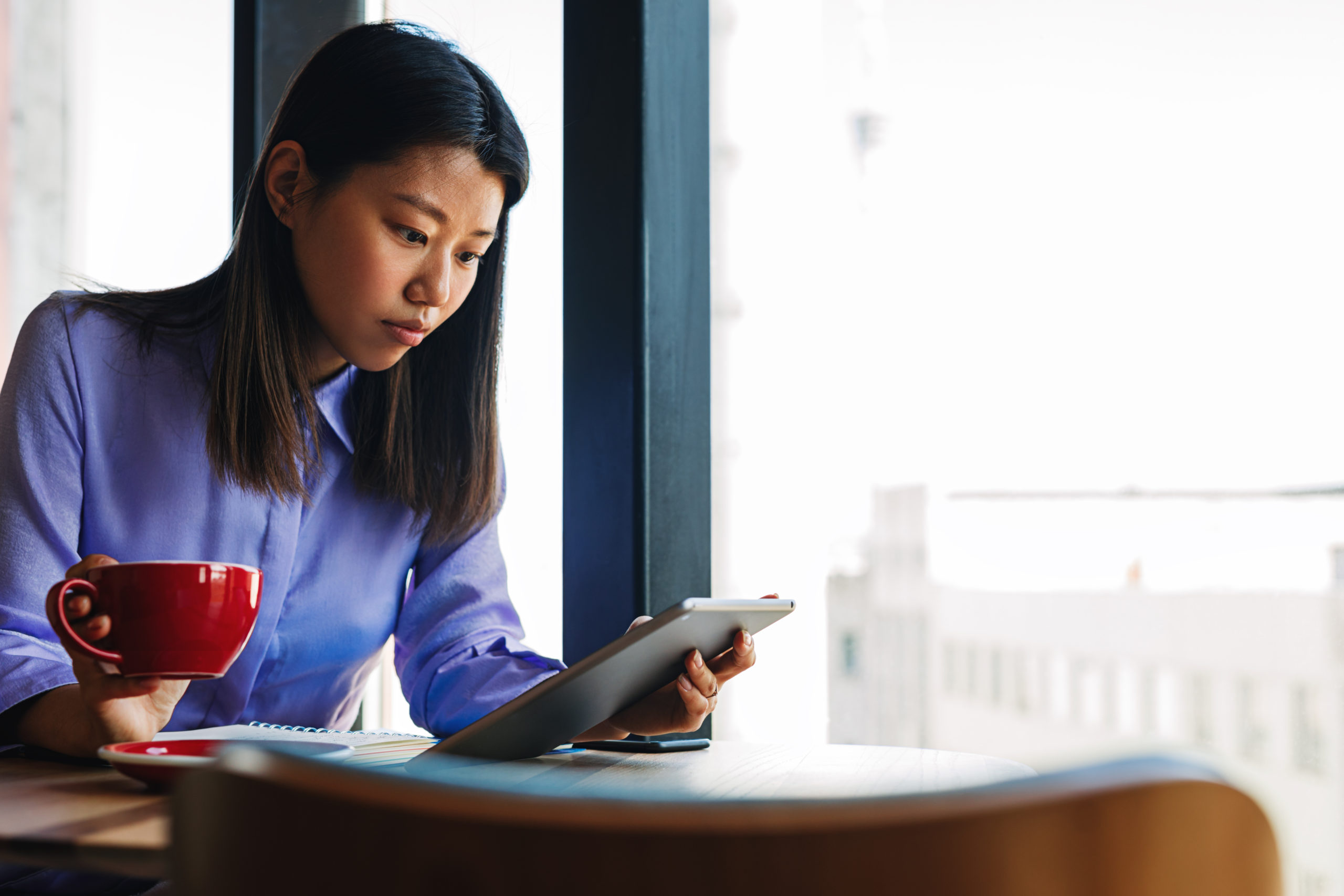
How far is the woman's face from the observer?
38.4 inches

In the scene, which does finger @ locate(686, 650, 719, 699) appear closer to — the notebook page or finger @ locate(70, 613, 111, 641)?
the notebook page

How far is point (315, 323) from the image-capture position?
1062mm

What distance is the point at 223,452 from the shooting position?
38.0 inches

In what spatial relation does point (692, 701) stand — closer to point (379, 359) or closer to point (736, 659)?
point (736, 659)

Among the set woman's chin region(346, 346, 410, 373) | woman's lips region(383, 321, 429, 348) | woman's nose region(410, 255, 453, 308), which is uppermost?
woman's nose region(410, 255, 453, 308)

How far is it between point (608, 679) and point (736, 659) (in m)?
0.15

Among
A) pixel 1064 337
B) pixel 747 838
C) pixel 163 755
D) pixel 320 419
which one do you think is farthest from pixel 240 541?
pixel 1064 337

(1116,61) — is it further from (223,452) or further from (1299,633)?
(223,452)

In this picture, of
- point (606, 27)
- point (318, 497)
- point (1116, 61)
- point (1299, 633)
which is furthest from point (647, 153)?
point (1299, 633)

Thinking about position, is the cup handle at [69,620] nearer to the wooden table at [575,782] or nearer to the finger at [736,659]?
the wooden table at [575,782]

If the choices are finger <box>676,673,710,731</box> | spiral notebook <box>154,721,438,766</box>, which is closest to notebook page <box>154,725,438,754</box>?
spiral notebook <box>154,721,438,766</box>

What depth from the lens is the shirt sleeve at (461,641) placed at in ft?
3.11

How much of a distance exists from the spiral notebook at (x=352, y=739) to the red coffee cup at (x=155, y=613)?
9 cm

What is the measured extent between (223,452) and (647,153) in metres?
0.56
